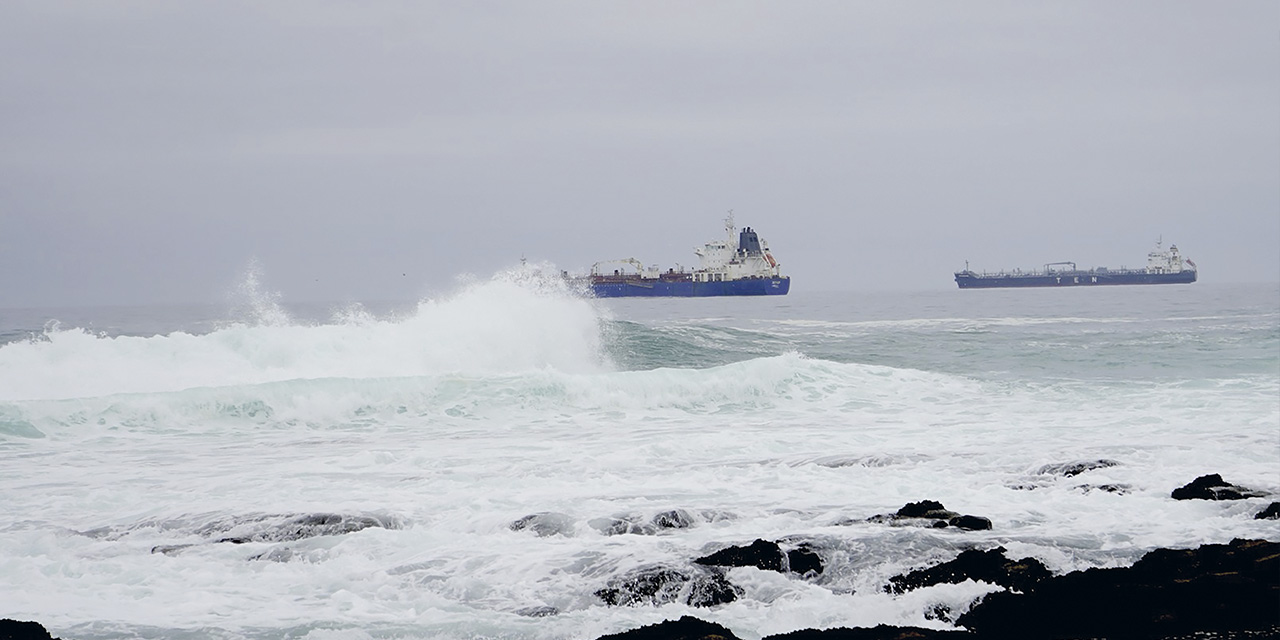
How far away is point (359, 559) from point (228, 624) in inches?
56.7

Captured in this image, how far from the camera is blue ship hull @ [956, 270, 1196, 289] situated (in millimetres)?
116938

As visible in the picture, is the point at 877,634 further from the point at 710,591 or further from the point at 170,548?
the point at 170,548

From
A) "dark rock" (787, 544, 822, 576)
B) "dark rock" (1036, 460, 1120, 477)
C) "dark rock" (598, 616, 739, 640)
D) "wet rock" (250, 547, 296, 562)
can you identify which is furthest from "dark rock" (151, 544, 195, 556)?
"dark rock" (1036, 460, 1120, 477)

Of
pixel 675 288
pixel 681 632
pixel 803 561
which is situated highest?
pixel 675 288

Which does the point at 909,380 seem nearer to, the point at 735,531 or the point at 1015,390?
the point at 1015,390

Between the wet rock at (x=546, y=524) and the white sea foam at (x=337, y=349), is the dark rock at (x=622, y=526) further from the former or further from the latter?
the white sea foam at (x=337, y=349)

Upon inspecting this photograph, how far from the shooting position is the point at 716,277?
3654 inches

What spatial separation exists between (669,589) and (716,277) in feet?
285

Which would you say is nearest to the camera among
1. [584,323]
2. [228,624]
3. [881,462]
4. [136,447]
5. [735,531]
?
[228,624]

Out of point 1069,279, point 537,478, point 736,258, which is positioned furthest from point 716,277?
point 537,478

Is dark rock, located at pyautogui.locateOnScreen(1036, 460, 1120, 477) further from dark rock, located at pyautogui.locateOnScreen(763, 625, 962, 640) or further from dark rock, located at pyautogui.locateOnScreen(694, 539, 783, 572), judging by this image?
dark rock, located at pyautogui.locateOnScreen(763, 625, 962, 640)

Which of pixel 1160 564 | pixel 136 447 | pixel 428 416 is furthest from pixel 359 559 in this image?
pixel 428 416

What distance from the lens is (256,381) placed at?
20.2 metres

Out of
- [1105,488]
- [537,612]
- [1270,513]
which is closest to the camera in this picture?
[537,612]
